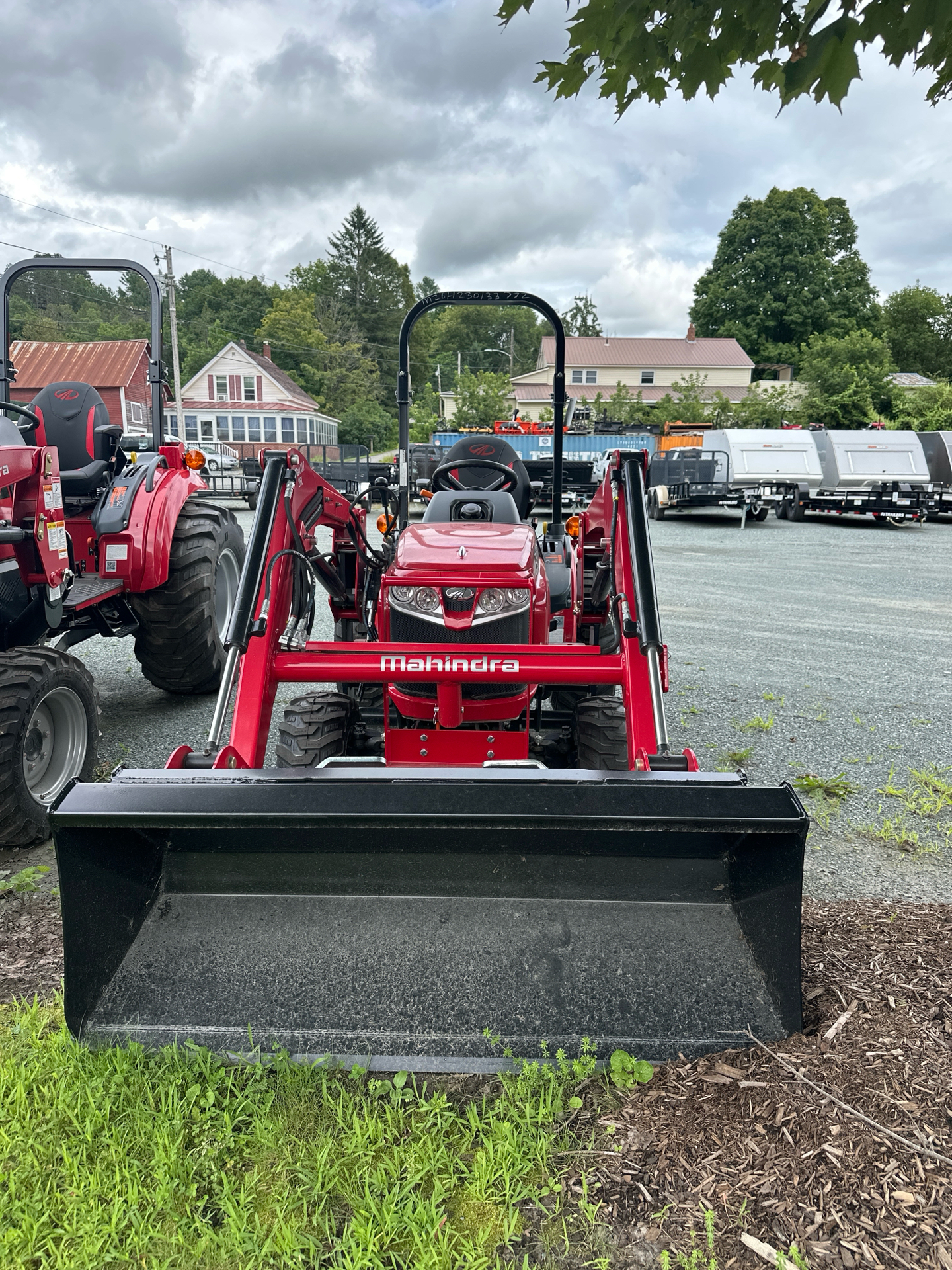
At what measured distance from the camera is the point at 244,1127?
1.99 m

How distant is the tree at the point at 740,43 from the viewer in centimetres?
199

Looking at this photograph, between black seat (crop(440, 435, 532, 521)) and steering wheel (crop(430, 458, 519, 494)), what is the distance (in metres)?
0.02

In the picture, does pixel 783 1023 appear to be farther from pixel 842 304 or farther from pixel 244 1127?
pixel 842 304

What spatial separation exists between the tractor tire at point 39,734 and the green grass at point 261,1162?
123 cm

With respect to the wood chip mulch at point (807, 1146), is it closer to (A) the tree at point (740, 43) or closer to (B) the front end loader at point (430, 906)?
(B) the front end loader at point (430, 906)

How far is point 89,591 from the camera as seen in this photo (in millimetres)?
4633

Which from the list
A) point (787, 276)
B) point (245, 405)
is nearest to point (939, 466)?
point (245, 405)

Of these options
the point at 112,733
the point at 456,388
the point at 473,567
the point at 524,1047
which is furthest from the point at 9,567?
the point at 456,388

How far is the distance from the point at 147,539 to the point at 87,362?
1566 inches

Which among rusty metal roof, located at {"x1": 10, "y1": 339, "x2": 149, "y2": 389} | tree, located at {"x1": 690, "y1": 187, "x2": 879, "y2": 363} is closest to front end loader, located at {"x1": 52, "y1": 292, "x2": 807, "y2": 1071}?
rusty metal roof, located at {"x1": 10, "y1": 339, "x2": 149, "y2": 389}

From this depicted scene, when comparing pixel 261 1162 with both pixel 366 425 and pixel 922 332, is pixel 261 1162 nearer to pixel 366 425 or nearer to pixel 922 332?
pixel 366 425

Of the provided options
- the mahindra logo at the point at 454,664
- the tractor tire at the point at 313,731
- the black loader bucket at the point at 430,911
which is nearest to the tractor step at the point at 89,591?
the tractor tire at the point at 313,731

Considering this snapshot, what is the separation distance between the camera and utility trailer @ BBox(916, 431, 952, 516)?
63.6ft

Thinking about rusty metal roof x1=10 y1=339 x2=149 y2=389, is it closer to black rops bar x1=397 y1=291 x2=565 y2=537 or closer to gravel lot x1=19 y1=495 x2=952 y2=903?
gravel lot x1=19 y1=495 x2=952 y2=903
